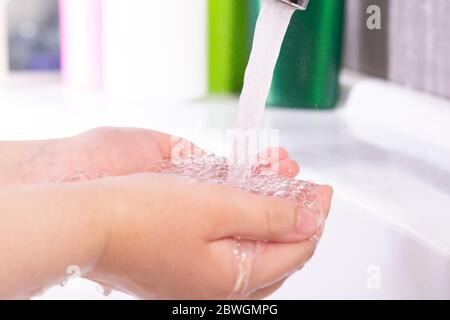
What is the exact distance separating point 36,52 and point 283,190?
3.16ft

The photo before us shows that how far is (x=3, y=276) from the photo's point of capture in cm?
41

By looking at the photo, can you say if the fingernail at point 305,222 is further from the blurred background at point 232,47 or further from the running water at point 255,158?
the blurred background at point 232,47

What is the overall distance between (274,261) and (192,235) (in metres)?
0.05

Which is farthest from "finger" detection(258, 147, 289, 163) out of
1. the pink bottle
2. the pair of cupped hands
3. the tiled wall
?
the pink bottle

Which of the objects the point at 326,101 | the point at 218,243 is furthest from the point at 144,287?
the point at 326,101

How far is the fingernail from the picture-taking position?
17.0 inches

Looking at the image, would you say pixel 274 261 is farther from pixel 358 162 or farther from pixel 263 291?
pixel 358 162

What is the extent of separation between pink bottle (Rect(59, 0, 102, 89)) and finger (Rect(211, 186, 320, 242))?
0.55m

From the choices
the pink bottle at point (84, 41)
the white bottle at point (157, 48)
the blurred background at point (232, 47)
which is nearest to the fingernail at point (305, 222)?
the blurred background at point (232, 47)

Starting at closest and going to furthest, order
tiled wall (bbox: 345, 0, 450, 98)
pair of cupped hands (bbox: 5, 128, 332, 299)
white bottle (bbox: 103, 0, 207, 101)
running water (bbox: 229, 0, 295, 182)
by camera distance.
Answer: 1. pair of cupped hands (bbox: 5, 128, 332, 299)
2. running water (bbox: 229, 0, 295, 182)
3. tiled wall (bbox: 345, 0, 450, 98)
4. white bottle (bbox: 103, 0, 207, 101)

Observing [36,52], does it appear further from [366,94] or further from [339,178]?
[339,178]

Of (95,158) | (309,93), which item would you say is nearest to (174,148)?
(95,158)

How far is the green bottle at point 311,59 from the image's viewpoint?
75cm

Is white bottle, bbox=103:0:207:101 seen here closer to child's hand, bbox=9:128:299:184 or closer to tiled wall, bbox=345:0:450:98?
tiled wall, bbox=345:0:450:98
